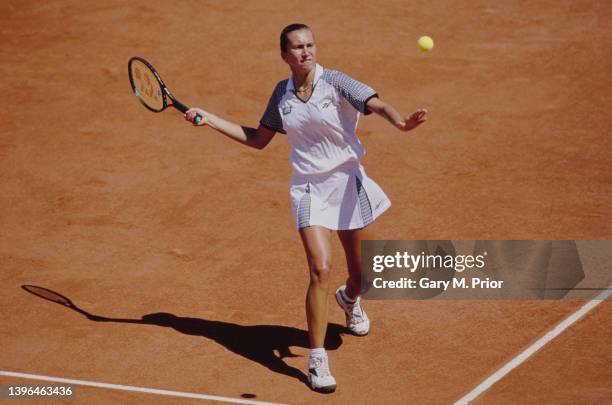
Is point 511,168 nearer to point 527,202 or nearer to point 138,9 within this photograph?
point 527,202

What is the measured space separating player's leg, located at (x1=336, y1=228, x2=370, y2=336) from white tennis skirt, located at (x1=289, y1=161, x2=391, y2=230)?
0.16m

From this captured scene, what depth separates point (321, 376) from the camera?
6977 mm

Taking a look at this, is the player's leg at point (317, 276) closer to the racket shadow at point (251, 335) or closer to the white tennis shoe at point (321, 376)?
the white tennis shoe at point (321, 376)

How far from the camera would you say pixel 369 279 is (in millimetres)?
8500

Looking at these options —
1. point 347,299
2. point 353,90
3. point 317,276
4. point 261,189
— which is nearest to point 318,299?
point 317,276

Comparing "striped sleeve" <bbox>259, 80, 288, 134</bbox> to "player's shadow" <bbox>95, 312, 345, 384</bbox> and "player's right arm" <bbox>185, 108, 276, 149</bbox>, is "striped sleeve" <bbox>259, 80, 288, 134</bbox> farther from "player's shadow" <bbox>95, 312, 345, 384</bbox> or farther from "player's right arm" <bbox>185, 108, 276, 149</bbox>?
"player's shadow" <bbox>95, 312, 345, 384</bbox>

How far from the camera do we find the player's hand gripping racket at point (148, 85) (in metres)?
7.65

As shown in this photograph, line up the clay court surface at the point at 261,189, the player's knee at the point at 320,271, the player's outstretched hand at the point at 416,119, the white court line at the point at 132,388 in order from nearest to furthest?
the player's outstretched hand at the point at 416,119 < the player's knee at the point at 320,271 < the white court line at the point at 132,388 < the clay court surface at the point at 261,189

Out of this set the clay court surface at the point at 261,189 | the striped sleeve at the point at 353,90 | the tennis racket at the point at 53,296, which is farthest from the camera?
the tennis racket at the point at 53,296

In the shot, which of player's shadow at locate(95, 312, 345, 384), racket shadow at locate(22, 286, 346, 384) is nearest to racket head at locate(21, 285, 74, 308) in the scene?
racket shadow at locate(22, 286, 346, 384)

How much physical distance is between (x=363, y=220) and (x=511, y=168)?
11.6 ft

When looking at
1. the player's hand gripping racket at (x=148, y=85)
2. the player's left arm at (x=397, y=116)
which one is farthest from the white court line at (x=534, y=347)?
the player's hand gripping racket at (x=148, y=85)

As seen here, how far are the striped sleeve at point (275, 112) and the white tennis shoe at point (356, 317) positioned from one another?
1533 millimetres

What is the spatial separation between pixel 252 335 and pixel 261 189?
2505mm
